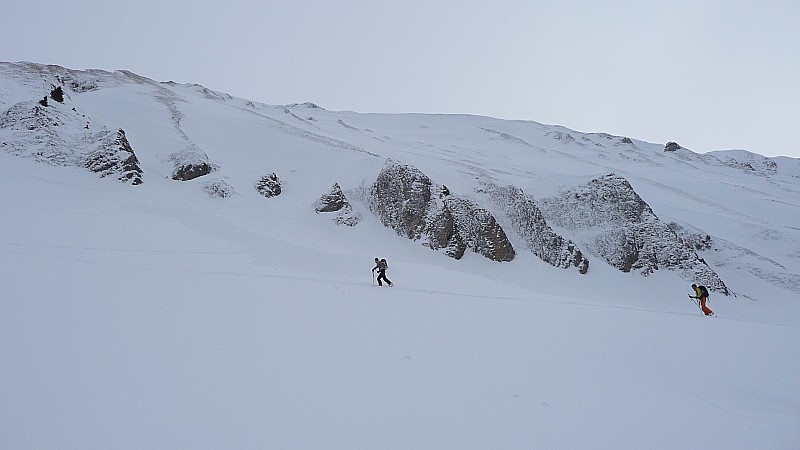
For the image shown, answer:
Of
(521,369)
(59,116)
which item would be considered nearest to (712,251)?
(521,369)

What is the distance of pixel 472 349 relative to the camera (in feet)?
25.5

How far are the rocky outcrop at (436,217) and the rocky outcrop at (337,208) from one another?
174cm

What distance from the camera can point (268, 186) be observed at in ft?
85.7

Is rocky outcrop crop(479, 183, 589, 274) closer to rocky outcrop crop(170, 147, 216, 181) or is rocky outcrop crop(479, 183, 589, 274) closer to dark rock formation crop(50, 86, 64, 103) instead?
rocky outcrop crop(170, 147, 216, 181)

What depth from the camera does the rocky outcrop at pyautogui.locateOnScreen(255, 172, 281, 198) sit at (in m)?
25.8


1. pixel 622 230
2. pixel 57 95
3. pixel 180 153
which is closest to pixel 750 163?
pixel 622 230

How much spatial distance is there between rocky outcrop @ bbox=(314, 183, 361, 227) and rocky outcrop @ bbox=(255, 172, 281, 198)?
3659 mm

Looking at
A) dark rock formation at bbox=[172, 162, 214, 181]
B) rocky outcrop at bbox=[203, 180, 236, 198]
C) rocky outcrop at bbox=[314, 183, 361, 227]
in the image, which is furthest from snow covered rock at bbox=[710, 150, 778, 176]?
dark rock formation at bbox=[172, 162, 214, 181]

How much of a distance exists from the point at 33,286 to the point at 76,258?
331 centimetres

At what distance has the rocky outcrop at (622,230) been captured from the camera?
2450 cm

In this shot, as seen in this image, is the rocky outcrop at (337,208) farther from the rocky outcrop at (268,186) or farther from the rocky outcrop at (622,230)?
the rocky outcrop at (622,230)

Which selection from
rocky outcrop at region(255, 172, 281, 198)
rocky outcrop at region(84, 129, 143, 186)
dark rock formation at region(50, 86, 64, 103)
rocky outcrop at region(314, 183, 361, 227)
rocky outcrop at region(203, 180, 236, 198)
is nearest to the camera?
rocky outcrop at region(84, 129, 143, 186)

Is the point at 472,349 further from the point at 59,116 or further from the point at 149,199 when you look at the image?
the point at 59,116

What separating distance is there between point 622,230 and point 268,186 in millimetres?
23762
